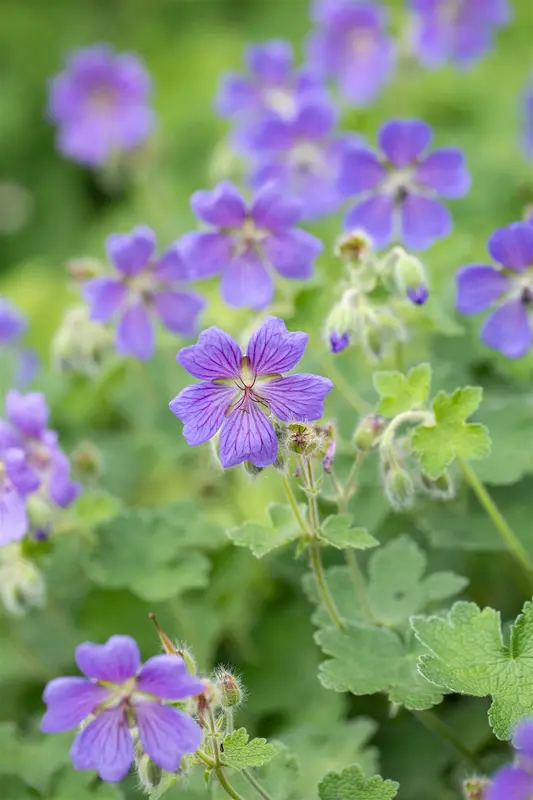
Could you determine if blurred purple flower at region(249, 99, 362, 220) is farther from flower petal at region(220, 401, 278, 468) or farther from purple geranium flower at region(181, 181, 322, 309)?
flower petal at region(220, 401, 278, 468)

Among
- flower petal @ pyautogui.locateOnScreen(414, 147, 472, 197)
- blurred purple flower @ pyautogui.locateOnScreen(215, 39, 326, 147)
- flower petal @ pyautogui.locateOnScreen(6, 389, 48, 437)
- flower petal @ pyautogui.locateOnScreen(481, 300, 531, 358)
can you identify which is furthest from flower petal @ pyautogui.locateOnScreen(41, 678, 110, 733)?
blurred purple flower @ pyautogui.locateOnScreen(215, 39, 326, 147)

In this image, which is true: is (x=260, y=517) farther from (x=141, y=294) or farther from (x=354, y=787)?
(x=354, y=787)

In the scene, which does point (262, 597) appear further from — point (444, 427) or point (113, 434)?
point (444, 427)

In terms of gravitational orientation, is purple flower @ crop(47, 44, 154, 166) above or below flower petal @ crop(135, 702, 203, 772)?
above

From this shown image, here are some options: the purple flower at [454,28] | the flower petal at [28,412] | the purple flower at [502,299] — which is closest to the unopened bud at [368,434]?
the purple flower at [502,299]

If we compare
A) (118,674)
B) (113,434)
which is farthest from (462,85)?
(118,674)

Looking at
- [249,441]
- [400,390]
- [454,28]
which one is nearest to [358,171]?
[400,390]
